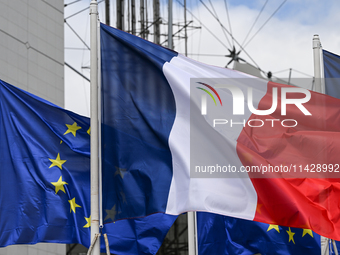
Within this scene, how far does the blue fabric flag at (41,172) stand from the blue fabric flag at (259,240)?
3.86 metres

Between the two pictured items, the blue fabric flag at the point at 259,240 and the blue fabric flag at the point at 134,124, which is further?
the blue fabric flag at the point at 259,240

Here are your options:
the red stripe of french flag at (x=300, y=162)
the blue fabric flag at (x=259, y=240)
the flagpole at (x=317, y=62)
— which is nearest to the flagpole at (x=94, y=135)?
the red stripe of french flag at (x=300, y=162)

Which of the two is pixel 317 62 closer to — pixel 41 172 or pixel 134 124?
pixel 134 124

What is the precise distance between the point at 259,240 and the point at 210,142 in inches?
182

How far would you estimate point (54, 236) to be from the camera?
27.5ft

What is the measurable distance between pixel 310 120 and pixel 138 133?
2.36 meters

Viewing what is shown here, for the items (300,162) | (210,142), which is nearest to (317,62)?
(300,162)

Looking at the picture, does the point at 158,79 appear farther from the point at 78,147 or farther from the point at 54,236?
the point at 54,236

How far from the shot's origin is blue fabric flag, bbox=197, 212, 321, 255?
11328mm

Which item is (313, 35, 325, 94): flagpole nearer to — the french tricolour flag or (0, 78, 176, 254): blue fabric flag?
the french tricolour flag

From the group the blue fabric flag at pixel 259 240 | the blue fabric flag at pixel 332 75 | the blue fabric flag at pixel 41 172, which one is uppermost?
the blue fabric flag at pixel 332 75

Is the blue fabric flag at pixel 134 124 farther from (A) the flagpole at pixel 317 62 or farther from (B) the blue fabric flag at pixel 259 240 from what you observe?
(B) the blue fabric flag at pixel 259 240

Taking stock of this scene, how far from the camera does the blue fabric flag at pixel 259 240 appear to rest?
37.2 feet

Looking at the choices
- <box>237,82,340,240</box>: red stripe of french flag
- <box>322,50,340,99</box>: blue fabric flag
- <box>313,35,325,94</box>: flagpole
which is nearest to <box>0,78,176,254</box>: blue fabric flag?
<box>237,82,340,240</box>: red stripe of french flag
